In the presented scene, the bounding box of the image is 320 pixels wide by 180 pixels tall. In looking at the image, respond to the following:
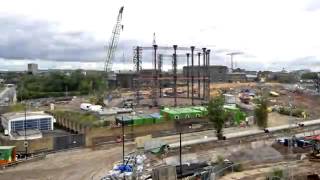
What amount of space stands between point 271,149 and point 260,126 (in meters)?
11.1

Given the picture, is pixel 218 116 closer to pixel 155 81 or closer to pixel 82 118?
pixel 82 118

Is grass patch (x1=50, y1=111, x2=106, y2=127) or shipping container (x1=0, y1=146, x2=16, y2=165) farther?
grass patch (x1=50, y1=111, x2=106, y2=127)

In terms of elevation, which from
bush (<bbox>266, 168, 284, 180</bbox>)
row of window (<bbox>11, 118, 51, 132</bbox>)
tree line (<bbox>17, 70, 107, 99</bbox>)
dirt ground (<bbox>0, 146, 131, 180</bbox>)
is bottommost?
dirt ground (<bbox>0, 146, 131, 180</bbox>)

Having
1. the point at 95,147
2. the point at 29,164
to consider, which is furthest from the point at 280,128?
the point at 29,164

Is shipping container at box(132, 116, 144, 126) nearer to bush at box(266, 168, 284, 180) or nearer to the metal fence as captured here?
the metal fence

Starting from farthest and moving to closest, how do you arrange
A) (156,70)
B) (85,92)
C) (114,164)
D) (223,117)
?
(85,92) < (156,70) < (223,117) < (114,164)

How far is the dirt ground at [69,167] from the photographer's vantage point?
92.0ft

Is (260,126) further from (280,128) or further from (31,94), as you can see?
(31,94)

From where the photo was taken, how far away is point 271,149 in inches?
1325

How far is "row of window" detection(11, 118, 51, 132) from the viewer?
42.8 metres

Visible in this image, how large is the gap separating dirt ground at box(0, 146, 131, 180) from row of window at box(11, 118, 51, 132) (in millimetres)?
10015

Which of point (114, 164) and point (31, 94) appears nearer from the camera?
point (114, 164)

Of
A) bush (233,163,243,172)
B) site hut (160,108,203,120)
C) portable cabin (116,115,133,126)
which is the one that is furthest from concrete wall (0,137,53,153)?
bush (233,163,243,172)

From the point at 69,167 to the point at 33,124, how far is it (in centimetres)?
1530
